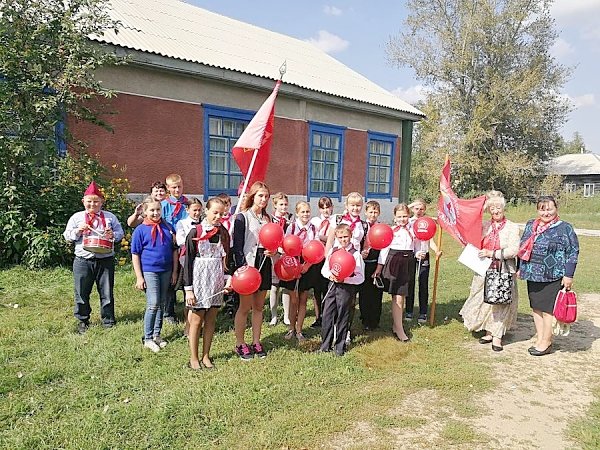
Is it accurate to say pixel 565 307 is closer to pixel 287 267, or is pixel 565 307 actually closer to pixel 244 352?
pixel 287 267

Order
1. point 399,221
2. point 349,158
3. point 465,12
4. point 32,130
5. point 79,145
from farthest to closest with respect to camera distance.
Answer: point 465,12, point 349,158, point 79,145, point 32,130, point 399,221

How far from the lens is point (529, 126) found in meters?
29.5

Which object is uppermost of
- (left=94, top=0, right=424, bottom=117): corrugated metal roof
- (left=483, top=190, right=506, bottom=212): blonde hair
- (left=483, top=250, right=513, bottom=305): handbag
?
(left=94, top=0, right=424, bottom=117): corrugated metal roof

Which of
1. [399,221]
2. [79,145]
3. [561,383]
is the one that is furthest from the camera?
[79,145]

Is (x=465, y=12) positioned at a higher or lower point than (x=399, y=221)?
higher

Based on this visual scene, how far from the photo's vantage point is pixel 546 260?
5078mm

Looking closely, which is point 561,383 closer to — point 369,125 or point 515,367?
point 515,367

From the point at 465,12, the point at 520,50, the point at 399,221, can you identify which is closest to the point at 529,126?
the point at 520,50

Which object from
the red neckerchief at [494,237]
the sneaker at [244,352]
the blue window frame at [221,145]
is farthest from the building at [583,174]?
the sneaker at [244,352]

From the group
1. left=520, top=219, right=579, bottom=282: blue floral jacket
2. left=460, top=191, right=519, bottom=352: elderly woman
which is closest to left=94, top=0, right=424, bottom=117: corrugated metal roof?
left=460, top=191, right=519, bottom=352: elderly woman

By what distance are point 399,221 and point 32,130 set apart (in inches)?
222

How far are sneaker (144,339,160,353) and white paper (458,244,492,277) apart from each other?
10.9 feet

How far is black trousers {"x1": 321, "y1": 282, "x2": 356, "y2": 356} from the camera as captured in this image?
4949mm

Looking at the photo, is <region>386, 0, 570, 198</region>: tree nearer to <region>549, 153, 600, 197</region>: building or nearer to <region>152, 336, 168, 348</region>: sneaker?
<region>549, 153, 600, 197</region>: building
